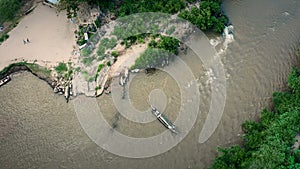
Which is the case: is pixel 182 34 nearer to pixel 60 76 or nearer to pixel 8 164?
pixel 60 76

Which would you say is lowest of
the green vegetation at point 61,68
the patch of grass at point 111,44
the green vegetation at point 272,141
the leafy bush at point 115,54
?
the green vegetation at point 272,141

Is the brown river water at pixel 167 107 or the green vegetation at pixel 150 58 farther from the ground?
the green vegetation at pixel 150 58

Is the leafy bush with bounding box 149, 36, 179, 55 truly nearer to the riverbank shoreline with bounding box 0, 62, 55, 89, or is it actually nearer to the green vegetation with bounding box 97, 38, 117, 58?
the green vegetation with bounding box 97, 38, 117, 58

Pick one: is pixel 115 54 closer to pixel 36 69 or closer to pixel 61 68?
pixel 61 68

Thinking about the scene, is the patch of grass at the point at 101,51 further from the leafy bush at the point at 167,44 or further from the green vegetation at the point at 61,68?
the leafy bush at the point at 167,44

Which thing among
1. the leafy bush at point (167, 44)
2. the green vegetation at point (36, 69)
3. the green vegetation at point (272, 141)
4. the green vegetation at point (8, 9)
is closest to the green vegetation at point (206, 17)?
the leafy bush at point (167, 44)

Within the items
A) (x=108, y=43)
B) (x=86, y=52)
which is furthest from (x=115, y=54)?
(x=86, y=52)

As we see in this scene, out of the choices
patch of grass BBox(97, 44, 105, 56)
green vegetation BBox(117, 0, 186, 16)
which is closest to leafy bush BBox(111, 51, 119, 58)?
patch of grass BBox(97, 44, 105, 56)
